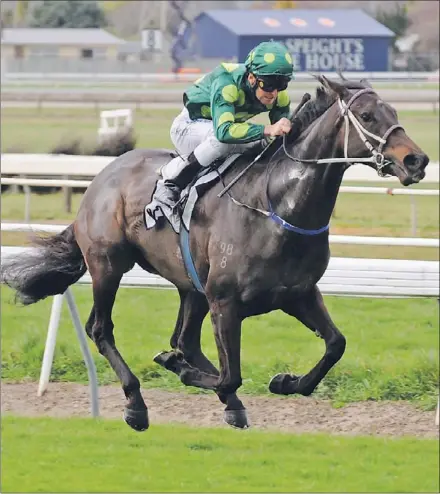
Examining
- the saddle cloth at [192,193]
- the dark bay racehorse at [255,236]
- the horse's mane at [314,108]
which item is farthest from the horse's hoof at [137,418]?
the horse's mane at [314,108]

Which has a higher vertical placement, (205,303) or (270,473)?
(205,303)

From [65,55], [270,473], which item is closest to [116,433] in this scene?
[270,473]

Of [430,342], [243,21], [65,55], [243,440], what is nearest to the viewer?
[243,440]

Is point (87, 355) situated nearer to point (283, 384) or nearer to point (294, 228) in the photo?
point (283, 384)

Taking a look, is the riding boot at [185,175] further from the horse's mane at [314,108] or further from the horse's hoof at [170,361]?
the horse's hoof at [170,361]

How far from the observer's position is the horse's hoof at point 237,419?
464cm

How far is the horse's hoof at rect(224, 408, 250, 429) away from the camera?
464cm

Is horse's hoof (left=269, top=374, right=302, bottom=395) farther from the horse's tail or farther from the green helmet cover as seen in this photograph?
the horse's tail

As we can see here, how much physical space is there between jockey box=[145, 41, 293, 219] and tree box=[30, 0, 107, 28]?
170 ft

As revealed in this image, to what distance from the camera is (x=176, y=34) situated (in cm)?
5056

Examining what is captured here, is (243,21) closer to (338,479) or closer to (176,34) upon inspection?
(176,34)

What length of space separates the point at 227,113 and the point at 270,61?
0.28 meters

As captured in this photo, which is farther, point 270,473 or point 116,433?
point 116,433

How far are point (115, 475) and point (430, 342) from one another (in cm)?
316
